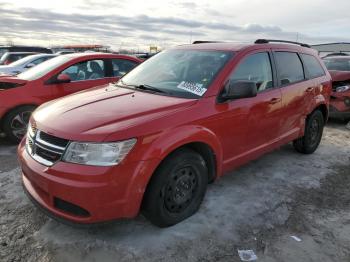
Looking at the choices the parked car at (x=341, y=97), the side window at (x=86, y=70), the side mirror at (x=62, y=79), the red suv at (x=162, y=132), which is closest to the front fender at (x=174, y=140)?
the red suv at (x=162, y=132)

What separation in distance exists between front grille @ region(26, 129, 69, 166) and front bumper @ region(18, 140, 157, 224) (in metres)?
0.07

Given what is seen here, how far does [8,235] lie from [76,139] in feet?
4.02

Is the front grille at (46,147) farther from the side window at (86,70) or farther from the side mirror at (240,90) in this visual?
the side window at (86,70)

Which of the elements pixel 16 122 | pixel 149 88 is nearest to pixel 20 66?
pixel 16 122

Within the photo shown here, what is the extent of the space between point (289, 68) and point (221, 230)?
2.64m

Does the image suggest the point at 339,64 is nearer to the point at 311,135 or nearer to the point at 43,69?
the point at 311,135

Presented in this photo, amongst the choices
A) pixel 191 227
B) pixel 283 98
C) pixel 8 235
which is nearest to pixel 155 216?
pixel 191 227

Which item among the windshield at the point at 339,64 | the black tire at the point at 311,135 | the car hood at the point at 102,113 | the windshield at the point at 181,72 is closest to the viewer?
the car hood at the point at 102,113

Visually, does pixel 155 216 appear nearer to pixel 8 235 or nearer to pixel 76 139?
pixel 76 139

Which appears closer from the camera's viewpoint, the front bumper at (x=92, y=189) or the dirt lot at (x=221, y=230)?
the front bumper at (x=92, y=189)

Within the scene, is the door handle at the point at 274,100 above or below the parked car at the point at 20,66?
above

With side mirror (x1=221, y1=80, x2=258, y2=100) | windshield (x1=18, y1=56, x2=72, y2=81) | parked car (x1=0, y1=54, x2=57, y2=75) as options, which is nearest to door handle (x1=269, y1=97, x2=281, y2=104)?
side mirror (x1=221, y1=80, x2=258, y2=100)

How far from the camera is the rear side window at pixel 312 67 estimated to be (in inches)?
210

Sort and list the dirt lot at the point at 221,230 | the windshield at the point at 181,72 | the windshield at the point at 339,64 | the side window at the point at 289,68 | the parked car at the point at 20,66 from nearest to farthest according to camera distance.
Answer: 1. the dirt lot at the point at 221,230
2. the windshield at the point at 181,72
3. the side window at the point at 289,68
4. the windshield at the point at 339,64
5. the parked car at the point at 20,66
